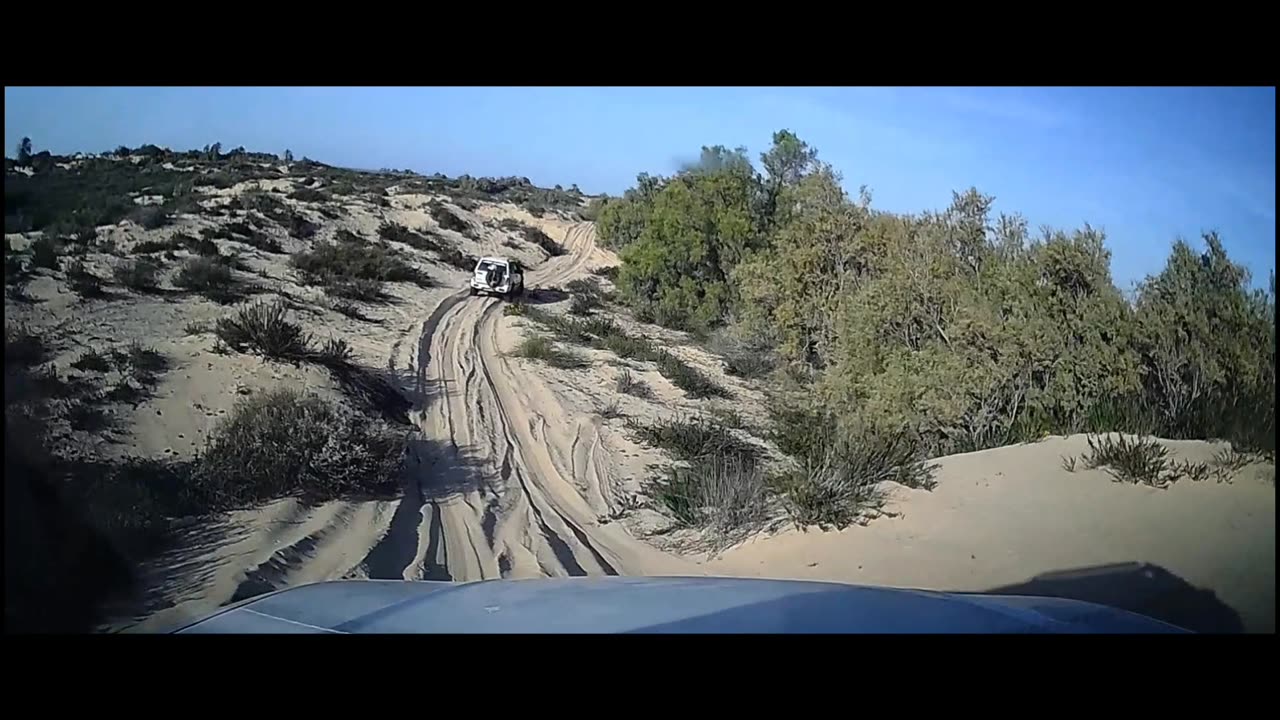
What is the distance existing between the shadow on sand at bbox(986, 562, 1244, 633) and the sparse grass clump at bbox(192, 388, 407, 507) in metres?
5.44

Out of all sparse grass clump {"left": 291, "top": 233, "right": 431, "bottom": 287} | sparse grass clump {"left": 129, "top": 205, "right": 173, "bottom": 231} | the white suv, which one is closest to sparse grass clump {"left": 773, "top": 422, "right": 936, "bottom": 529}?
sparse grass clump {"left": 291, "top": 233, "right": 431, "bottom": 287}

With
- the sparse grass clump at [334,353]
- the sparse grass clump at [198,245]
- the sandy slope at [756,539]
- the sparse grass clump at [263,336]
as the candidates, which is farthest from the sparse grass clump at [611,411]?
the sparse grass clump at [198,245]

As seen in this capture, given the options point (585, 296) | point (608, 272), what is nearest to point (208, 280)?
point (585, 296)

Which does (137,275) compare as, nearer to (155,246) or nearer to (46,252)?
(46,252)

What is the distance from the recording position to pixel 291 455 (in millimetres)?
8766

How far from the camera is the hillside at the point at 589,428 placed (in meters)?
7.11

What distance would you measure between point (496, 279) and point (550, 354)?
21.7ft

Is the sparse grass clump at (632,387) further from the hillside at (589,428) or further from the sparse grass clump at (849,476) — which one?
the sparse grass clump at (849,476)

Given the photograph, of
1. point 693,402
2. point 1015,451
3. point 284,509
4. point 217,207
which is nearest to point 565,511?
point 284,509

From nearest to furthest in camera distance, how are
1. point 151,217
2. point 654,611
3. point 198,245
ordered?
1. point 654,611
2. point 198,245
3. point 151,217

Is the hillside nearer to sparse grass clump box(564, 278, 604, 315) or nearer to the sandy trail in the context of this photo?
the sandy trail

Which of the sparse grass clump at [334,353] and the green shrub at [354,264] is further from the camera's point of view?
the green shrub at [354,264]

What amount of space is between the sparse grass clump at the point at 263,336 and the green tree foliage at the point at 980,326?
5.50 meters
